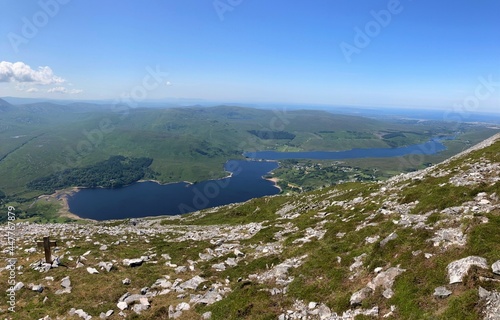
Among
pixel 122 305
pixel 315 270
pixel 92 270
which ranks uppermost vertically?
pixel 315 270

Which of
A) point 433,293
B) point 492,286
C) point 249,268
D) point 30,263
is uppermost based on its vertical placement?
point 492,286

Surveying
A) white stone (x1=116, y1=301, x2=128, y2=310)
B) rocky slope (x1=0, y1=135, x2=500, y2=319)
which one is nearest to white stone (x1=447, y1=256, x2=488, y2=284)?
rocky slope (x1=0, y1=135, x2=500, y2=319)

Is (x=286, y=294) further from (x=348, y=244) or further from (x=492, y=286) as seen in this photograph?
(x=492, y=286)

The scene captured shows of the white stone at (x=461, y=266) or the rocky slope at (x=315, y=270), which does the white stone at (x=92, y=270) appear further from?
the white stone at (x=461, y=266)

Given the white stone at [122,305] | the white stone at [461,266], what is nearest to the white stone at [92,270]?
the white stone at [122,305]

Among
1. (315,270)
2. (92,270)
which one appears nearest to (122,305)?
(92,270)

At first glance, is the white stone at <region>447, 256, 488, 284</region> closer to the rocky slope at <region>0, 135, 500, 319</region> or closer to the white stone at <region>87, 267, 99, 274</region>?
the rocky slope at <region>0, 135, 500, 319</region>

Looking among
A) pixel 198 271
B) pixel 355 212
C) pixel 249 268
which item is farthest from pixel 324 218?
pixel 198 271

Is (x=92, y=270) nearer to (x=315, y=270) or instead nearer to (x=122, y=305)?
(x=122, y=305)
